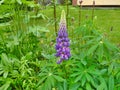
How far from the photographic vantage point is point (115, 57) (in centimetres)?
219

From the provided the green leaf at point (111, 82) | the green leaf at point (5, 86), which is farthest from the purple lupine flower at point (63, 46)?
the green leaf at point (5, 86)

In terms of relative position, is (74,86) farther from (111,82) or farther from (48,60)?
(48,60)

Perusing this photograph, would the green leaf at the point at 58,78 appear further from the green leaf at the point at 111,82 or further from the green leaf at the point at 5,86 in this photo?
the green leaf at the point at 5,86

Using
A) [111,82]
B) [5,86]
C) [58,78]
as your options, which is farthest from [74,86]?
[5,86]

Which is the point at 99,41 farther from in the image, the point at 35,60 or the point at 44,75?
the point at 35,60

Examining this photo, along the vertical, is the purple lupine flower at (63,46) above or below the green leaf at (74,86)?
above

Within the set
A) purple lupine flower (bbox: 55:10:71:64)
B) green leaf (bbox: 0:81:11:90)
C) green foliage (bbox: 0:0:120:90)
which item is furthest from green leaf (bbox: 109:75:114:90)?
green leaf (bbox: 0:81:11:90)

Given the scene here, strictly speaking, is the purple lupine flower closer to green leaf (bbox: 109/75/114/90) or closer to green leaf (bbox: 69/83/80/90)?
green leaf (bbox: 69/83/80/90)

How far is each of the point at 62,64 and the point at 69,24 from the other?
1.35 meters

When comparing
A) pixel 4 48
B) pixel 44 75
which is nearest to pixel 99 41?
pixel 44 75

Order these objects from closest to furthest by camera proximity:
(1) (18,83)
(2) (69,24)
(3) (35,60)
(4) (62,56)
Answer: (4) (62,56)
(1) (18,83)
(3) (35,60)
(2) (69,24)

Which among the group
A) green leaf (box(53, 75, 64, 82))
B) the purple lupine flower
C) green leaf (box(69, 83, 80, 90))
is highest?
the purple lupine flower

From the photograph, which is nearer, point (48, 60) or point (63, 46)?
point (63, 46)

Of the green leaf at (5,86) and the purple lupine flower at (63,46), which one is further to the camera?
the green leaf at (5,86)
